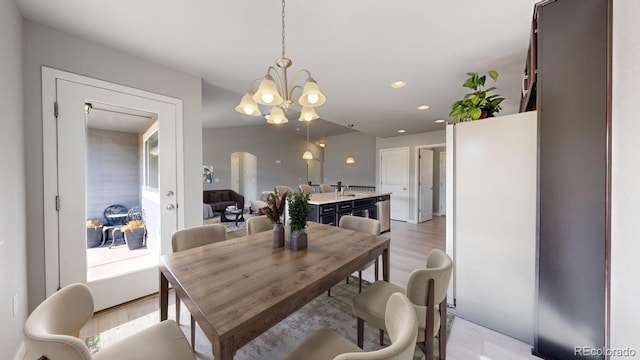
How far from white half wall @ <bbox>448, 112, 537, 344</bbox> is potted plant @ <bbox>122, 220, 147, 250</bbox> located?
10.6 ft

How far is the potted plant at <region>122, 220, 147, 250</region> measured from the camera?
8.02 ft

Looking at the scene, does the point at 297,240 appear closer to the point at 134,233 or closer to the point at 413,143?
the point at 134,233

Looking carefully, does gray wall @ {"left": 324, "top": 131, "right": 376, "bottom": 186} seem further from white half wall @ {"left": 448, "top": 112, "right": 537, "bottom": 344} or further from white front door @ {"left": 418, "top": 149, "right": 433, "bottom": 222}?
white half wall @ {"left": 448, "top": 112, "right": 537, "bottom": 344}

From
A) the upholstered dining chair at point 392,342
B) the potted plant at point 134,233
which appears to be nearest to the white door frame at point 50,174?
the potted plant at point 134,233

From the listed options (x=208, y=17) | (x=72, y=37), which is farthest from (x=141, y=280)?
(x=208, y=17)

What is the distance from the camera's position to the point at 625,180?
107 cm

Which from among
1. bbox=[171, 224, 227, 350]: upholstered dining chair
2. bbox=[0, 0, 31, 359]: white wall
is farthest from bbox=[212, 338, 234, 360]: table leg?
bbox=[0, 0, 31, 359]: white wall

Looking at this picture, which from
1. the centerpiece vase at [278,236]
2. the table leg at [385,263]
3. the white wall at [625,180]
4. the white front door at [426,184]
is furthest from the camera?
the white front door at [426,184]

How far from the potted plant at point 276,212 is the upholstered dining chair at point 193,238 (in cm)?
61

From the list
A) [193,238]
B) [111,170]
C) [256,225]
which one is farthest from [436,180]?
[111,170]

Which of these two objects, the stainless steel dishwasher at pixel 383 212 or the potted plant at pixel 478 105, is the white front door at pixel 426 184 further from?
the potted plant at pixel 478 105

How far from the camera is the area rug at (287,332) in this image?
1.69 m

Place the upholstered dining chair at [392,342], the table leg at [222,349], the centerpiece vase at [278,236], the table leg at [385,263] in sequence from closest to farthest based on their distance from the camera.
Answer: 1. the upholstered dining chair at [392,342]
2. the table leg at [222,349]
3. the centerpiece vase at [278,236]
4. the table leg at [385,263]

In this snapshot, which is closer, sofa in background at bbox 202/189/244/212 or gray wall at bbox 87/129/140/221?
gray wall at bbox 87/129/140/221
